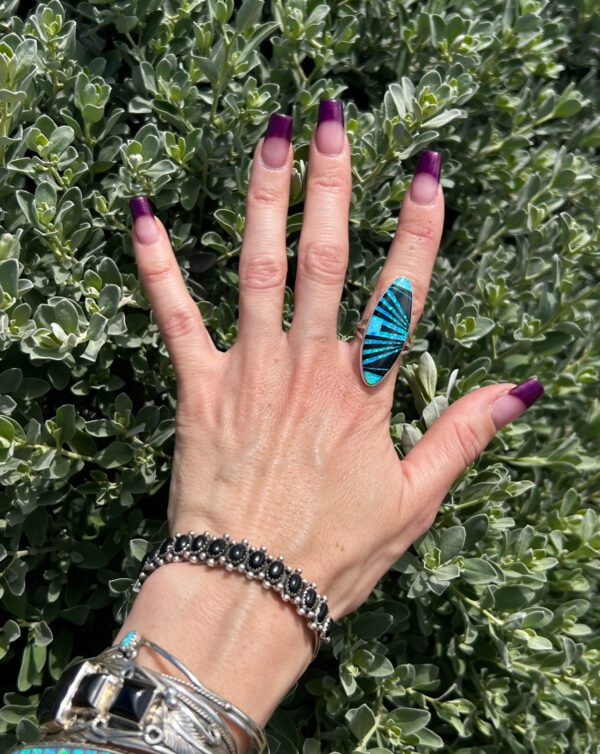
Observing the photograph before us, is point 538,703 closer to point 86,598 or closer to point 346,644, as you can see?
point 346,644

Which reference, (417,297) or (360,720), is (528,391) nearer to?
(417,297)

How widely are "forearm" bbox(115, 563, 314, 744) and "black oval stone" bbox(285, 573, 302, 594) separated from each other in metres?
0.03

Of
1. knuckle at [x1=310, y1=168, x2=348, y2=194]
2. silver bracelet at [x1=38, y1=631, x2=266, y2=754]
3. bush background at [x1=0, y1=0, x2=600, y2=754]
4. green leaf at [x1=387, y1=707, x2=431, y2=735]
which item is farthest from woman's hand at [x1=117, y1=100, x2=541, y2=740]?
green leaf at [x1=387, y1=707, x2=431, y2=735]

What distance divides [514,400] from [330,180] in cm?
69

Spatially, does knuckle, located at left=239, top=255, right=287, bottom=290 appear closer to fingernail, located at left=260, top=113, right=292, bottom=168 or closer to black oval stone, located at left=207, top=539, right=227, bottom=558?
fingernail, located at left=260, top=113, right=292, bottom=168

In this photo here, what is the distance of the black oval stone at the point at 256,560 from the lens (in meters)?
1.60

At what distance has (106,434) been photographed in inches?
76.7

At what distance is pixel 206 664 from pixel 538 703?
3.61 ft

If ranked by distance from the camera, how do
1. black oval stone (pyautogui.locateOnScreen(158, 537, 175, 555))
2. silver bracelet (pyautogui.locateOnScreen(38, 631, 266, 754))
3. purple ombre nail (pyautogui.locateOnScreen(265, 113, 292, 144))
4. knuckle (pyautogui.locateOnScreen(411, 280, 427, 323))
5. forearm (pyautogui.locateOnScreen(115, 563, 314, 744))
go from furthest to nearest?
knuckle (pyautogui.locateOnScreen(411, 280, 427, 323)) < purple ombre nail (pyautogui.locateOnScreen(265, 113, 292, 144)) < black oval stone (pyautogui.locateOnScreen(158, 537, 175, 555)) < forearm (pyautogui.locateOnScreen(115, 563, 314, 744)) < silver bracelet (pyautogui.locateOnScreen(38, 631, 266, 754))

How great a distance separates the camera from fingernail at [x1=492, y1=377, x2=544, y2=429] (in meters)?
1.90

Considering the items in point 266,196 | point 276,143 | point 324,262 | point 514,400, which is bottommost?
point 514,400

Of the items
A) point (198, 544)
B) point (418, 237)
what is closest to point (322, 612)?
point (198, 544)

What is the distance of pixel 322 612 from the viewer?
5.42 feet

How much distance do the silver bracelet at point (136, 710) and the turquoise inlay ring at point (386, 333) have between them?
2.51 ft
